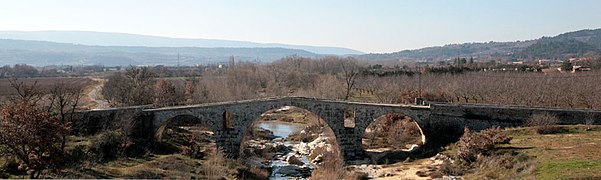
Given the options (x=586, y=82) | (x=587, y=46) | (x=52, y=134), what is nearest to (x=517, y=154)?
(x=52, y=134)

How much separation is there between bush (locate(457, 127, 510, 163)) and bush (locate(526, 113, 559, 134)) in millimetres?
3775

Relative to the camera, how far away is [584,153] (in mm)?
25359

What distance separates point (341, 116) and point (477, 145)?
445 inches

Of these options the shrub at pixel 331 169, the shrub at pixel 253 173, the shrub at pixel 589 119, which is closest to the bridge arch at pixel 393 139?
the shrub at pixel 331 169

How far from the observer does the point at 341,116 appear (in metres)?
38.9

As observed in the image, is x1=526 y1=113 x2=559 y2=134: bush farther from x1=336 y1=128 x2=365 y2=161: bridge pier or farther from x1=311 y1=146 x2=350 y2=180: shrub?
x1=311 y1=146 x2=350 y2=180: shrub

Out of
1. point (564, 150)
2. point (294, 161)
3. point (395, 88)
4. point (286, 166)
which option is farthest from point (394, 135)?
point (395, 88)

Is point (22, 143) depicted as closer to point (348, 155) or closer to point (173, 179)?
point (173, 179)

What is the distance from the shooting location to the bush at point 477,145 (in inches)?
1192

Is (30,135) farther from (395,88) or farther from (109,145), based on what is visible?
(395,88)

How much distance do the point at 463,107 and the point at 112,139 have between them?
24.3 metres

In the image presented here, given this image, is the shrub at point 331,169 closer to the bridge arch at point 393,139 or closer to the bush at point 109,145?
the bridge arch at point 393,139

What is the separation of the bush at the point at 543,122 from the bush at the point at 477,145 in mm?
3775

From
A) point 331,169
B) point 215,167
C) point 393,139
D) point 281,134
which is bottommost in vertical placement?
point 281,134
